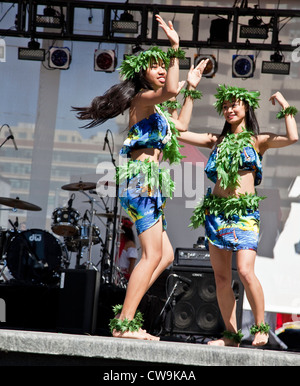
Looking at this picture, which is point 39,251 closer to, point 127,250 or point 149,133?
point 127,250

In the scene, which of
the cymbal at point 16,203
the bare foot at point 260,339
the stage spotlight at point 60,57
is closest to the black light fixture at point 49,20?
the stage spotlight at point 60,57

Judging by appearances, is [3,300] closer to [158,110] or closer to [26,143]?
[26,143]

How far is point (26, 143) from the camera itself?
30.3 ft

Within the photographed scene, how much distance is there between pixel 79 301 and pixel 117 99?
7.72 ft

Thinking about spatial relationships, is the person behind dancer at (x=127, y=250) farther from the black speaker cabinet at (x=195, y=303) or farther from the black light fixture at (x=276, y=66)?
the black light fixture at (x=276, y=66)

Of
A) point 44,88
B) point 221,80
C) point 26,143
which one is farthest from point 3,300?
point 221,80

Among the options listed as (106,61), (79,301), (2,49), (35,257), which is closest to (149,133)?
(79,301)

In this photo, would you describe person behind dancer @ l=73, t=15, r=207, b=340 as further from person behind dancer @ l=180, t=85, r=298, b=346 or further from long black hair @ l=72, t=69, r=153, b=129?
person behind dancer @ l=180, t=85, r=298, b=346

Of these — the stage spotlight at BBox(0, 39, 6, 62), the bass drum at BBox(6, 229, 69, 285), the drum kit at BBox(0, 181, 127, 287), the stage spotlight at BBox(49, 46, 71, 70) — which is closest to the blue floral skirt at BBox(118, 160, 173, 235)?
the drum kit at BBox(0, 181, 127, 287)

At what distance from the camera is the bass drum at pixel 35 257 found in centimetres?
781

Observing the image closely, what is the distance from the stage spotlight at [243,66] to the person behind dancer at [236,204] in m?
4.51

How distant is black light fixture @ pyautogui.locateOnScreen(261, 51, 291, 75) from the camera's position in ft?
27.8

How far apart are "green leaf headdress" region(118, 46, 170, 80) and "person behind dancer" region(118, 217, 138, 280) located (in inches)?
214

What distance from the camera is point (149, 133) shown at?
3.60 m
